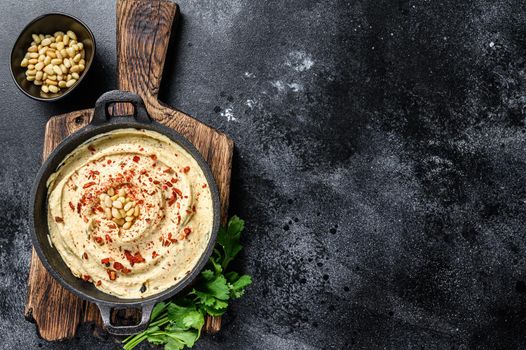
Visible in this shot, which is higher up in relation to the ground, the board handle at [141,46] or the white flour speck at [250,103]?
the board handle at [141,46]

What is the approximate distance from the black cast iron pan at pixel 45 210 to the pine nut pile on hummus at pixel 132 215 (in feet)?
0.13

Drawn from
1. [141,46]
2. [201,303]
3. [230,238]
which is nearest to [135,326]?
[201,303]

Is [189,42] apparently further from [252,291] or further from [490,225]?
[490,225]

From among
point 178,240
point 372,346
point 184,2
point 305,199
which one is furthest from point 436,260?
point 184,2

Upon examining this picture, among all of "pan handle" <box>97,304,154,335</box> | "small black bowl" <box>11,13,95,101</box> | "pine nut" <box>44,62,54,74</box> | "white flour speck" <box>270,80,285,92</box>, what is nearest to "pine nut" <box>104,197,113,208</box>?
"pan handle" <box>97,304,154,335</box>

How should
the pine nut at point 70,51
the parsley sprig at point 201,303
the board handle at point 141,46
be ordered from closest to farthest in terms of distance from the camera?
the parsley sprig at point 201,303 → the board handle at point 141,46 → the pine nut at point 70,51

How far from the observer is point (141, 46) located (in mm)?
3270

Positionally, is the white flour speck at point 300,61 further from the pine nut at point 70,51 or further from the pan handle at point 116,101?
the pine nut at point 70,51

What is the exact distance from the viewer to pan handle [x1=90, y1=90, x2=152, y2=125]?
2793 millimetres

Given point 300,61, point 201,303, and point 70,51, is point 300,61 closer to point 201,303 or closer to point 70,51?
point 70,51

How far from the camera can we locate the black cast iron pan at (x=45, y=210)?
2.80 metres

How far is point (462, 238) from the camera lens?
3.46m

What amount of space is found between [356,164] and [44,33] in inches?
76.0

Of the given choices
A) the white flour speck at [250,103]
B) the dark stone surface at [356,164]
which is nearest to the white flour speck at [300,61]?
the dark stone surface at [356,164]
